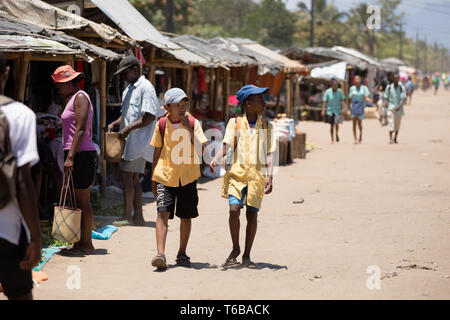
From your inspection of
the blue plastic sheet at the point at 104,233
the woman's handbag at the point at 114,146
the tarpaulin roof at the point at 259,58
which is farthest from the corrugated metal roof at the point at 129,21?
the tarpaulin roof at the point at 259,58

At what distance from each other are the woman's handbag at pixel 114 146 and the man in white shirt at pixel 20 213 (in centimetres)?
423

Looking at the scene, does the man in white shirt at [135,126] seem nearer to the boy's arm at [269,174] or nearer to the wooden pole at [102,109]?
the wooden pole at [102,109]

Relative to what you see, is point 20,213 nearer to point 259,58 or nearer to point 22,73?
point 22,73

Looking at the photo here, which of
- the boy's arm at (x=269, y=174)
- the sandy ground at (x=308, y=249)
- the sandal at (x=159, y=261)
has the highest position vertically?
the boy's arm at (x=269, y=174)

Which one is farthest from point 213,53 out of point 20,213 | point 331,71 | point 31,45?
point 331,71

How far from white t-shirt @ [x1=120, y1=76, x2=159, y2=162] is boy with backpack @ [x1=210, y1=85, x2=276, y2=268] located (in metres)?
1.79

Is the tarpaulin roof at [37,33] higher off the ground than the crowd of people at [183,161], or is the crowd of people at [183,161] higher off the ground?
the tarpaulin roof at [37,33]

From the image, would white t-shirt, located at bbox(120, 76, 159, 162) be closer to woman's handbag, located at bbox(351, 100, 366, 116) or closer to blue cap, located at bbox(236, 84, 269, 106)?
blue cap, located at bbox(236, 84, 269, 106)

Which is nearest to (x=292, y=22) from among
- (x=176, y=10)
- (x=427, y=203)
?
(x=176, y=10)

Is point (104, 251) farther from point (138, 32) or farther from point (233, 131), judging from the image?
point (138, 32)

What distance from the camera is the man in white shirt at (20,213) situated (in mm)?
3525

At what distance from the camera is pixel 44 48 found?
6988 mm

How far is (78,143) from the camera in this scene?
253 inches
